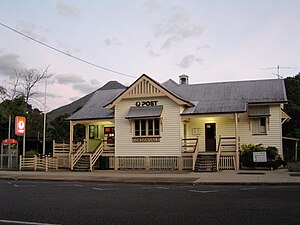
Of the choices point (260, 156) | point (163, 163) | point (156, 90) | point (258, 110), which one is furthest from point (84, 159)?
point (258, 110)

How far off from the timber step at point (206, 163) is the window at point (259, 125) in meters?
4.13

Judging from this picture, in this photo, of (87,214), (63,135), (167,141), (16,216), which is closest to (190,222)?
(87,214)

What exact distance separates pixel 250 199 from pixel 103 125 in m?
22.2

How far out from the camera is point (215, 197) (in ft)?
42.4

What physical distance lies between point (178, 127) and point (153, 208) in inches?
679

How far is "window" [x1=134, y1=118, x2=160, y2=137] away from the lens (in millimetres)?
28391

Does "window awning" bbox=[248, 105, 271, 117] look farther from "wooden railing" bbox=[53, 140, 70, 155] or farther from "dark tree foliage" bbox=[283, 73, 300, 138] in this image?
"wooden railing" bbox=[53, 140, 70, 155]

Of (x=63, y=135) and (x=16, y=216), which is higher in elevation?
(x=63, y=135)

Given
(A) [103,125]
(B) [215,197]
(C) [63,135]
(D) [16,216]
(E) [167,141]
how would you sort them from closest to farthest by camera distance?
(D) [16,216]
(B) [215,197]
(E) [167,141]
(A) [103,125]
(C) [63,135]

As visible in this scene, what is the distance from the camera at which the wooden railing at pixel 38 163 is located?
96.0ft

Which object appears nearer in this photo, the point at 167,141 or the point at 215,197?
the point at 215,197

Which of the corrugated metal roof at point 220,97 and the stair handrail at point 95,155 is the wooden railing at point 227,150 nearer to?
the corrugated metal roof at point 220,97

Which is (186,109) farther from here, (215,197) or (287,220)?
(287,220)

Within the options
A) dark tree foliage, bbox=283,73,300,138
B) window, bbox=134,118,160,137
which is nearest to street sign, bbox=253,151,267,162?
window, bbox=134,118,160,137
